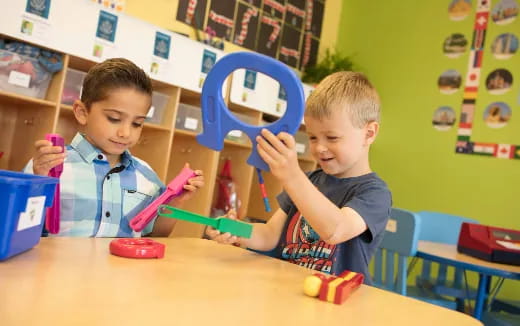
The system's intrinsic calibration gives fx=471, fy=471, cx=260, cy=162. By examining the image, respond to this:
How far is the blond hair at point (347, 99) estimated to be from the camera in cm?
117

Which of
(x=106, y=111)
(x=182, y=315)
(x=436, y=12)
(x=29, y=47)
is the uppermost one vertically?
(x=436, y=12)

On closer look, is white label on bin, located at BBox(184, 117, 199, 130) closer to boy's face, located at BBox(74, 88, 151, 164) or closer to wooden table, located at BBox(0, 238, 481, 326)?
boy's face, located at BBox(74, 88, 151, 164)

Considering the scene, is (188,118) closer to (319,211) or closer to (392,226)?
(392,226)

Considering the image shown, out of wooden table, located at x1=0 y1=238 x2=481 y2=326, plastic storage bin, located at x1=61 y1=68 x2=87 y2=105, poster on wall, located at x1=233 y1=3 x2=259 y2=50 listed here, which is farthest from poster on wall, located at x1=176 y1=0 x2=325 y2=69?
wooden table, located at x1=0 y1=238 x2=481 y2=326

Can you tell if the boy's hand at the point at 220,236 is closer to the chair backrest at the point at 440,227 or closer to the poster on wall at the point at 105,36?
the poster on wall at the point at 105,36

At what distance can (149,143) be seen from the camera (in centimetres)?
284

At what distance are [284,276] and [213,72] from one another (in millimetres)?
425

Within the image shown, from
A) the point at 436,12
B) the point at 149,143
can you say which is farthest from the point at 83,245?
the point at 436,12

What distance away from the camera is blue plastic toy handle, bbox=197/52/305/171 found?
2.86 ft

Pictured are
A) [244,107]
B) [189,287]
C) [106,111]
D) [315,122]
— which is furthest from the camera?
[244,107]

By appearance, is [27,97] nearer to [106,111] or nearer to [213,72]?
[106,111]

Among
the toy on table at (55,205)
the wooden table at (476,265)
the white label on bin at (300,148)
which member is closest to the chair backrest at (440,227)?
the wooden table at (476,265)

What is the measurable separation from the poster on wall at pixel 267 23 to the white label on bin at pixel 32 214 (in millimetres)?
2729

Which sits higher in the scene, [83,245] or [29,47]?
→ [29,47]
